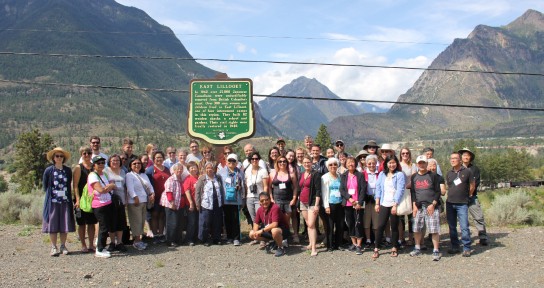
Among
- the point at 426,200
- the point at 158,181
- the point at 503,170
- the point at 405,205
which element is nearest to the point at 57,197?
the point at 158,181

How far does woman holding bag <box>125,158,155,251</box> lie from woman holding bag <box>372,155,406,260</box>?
4.16 meters

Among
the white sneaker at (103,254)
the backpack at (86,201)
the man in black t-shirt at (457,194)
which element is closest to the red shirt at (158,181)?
the backpack at (86,201)

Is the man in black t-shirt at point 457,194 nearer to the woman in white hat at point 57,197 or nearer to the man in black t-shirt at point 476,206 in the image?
the man in black t-shirt at point 476,206

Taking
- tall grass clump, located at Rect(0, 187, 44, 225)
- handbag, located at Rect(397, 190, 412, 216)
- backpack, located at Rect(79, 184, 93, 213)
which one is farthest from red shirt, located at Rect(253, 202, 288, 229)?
tall grass clump, located at Rect(0, 187, 44, 225)

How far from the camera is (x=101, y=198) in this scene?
790 centimetres

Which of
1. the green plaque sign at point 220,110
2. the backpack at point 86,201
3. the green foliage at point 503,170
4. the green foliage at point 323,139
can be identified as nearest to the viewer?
the backpack at point 86,201

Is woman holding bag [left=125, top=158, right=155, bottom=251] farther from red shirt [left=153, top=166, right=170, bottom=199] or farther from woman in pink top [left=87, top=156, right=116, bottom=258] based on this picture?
woman in pink top [left=87, top=156, right=116, bottom=258]

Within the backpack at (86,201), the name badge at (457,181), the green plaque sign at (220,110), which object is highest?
the green plaque sign at (220,110)

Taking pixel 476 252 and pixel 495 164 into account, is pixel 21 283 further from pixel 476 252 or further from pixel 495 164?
pixel 495 164

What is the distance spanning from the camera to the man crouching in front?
816 centimetres

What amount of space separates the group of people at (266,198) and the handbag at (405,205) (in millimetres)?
17

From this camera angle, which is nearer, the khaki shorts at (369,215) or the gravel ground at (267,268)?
the gravel ground at (267,268)

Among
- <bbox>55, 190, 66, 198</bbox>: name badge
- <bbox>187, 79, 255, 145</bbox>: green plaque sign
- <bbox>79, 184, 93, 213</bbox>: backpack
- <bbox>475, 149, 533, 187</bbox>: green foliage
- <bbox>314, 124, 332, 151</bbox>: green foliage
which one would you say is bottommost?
<bbox>475, 149, 533, 187</bbox>: green foliage

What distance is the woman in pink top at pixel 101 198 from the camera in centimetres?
784
